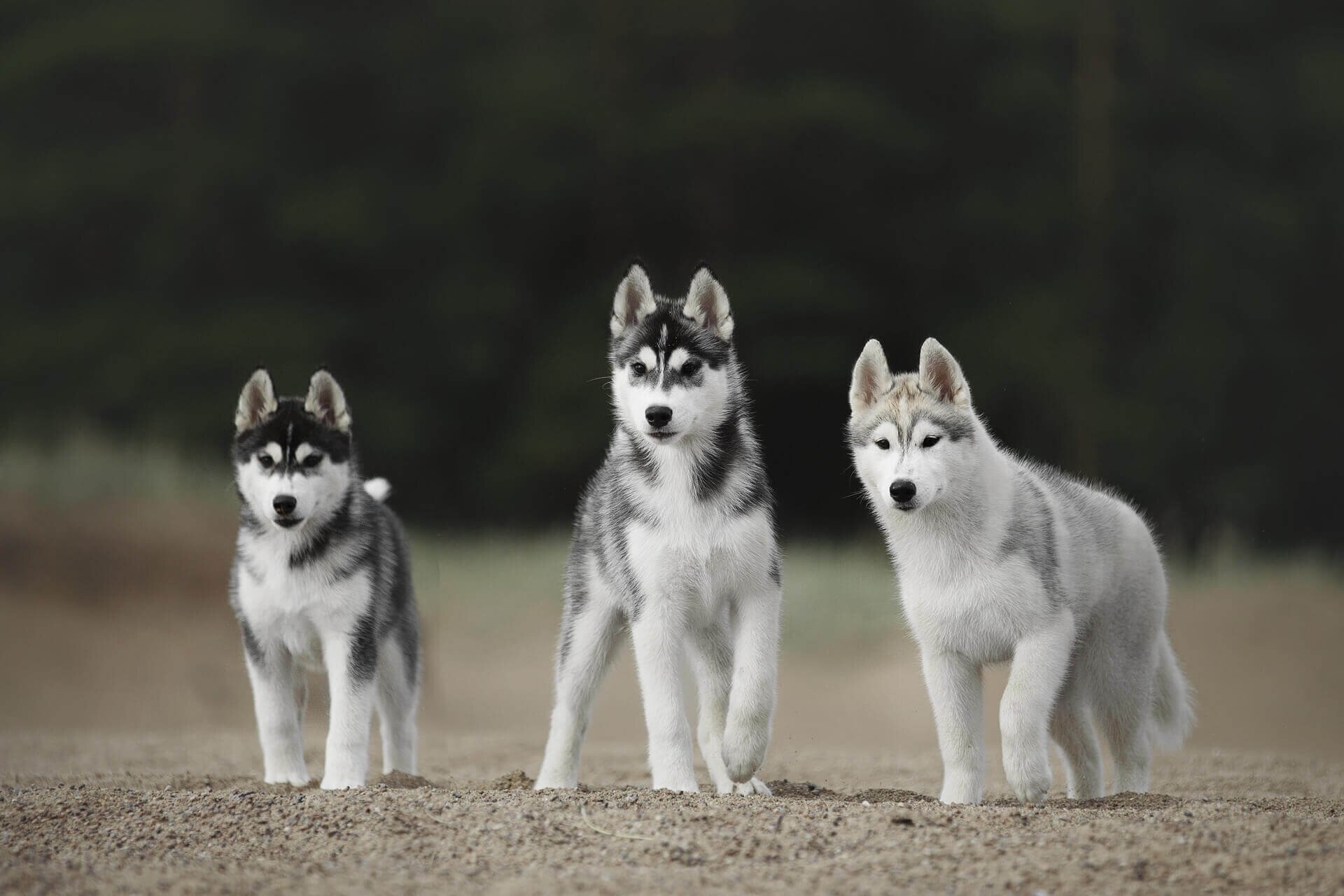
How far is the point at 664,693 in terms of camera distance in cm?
579

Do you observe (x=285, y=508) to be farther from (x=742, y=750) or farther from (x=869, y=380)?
(x=869, y=380)

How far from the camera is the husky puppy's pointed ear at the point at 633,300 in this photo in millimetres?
6246

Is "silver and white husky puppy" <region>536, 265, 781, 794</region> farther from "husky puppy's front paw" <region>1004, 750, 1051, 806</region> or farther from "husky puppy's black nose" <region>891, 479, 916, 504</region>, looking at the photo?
"husky puppy's front paw" <region>1004, 750, 1051, 806</region>

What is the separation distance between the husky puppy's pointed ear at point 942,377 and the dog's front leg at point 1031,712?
3.26ft

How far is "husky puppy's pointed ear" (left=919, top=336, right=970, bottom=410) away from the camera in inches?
232

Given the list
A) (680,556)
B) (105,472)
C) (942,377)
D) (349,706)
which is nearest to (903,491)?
(942,377)

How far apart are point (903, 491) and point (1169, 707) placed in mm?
2047

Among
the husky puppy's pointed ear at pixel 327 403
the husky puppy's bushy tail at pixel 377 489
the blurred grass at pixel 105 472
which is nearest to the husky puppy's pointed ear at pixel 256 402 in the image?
the husky puppy's pointed ear at pixel 327 403

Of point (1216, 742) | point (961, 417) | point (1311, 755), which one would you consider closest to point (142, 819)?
point (961, 417)

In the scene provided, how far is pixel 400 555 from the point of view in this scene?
7.14 meters

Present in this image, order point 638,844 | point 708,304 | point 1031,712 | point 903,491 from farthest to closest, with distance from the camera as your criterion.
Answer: point 708,304 → point 903,491 → point 1031,712 → point 638,844

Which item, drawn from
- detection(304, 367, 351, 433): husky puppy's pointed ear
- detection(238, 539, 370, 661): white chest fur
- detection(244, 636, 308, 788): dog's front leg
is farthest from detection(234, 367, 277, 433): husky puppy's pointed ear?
detection(244, 636, 308, 788): dog's front leg

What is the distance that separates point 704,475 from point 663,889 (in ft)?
6.79

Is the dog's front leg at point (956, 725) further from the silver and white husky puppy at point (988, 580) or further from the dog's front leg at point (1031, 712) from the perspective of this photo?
the dog's front leg at point (1031, 712)
